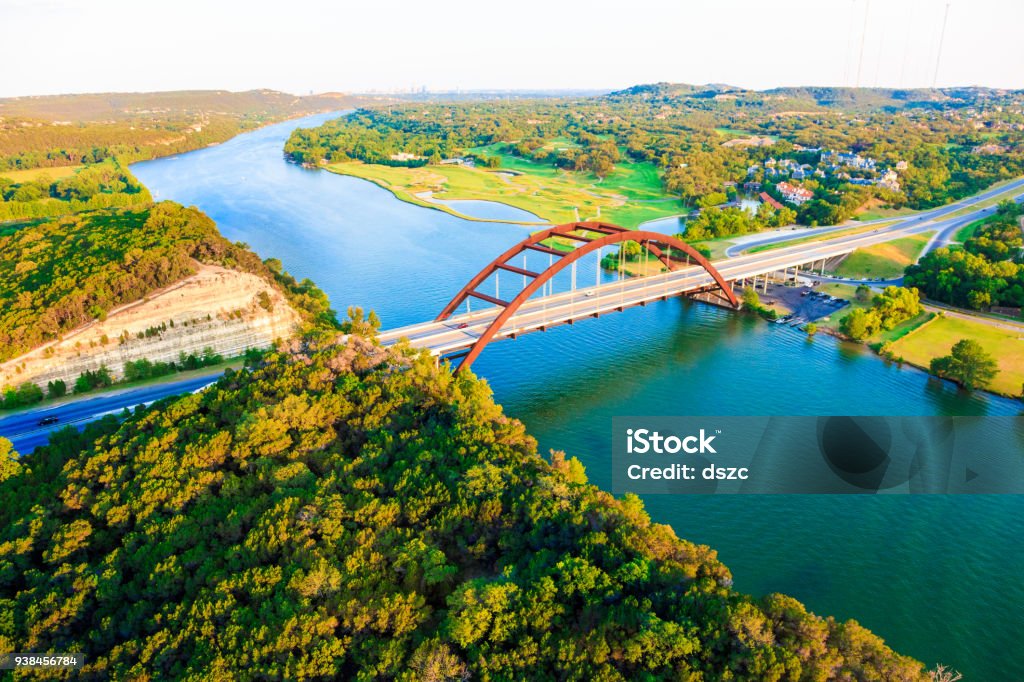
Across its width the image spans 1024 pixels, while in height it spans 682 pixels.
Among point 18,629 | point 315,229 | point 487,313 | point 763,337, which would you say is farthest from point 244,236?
point 18,629

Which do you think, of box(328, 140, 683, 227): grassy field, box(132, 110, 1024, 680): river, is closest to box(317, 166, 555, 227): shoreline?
box(328, 140, 683, 227): grassy field

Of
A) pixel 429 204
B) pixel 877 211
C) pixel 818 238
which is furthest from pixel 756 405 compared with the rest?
pixel 429 204

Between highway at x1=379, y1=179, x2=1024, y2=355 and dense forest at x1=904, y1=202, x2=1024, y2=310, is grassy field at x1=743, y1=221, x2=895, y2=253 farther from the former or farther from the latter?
dense forest at x1=904, y1=202, x2=1024, y2=310

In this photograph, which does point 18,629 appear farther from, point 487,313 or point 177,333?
point 487,313

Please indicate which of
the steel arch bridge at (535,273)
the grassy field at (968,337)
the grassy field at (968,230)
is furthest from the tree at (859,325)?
the grassy field at (968,230)

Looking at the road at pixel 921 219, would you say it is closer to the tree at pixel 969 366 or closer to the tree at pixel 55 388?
the tree at pixel 969 366

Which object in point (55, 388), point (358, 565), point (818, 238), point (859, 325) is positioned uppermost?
point (818, 238)

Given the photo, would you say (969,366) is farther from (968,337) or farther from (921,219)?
(921,219)
